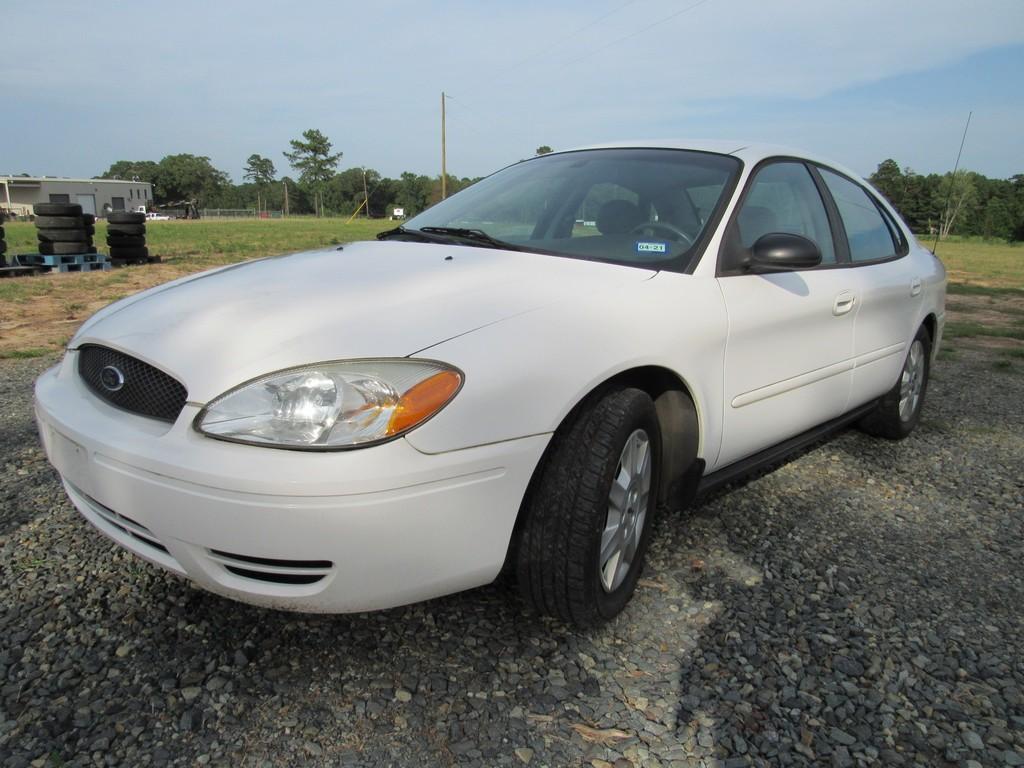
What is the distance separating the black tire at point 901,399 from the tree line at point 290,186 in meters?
84.7

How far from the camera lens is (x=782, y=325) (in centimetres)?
262

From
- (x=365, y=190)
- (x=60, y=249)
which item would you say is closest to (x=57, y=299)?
(x=60, y=249)

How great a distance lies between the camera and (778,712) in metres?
1.79

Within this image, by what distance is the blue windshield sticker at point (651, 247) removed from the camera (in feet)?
8.09

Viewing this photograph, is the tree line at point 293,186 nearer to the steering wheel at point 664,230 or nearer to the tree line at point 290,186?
the tree line at point 290,186

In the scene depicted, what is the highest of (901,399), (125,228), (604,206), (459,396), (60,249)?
(604,206)

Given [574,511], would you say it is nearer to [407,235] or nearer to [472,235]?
[472,235]

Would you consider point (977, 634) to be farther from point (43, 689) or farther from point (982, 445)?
point (43, 689)

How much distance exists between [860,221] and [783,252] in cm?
136

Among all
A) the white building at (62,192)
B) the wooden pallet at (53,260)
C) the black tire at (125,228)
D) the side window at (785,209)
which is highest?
the white building at (62,192)

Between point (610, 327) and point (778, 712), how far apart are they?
106 centimetres

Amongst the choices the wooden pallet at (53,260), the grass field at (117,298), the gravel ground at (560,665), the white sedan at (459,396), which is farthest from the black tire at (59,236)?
the white sedan at (459,396)

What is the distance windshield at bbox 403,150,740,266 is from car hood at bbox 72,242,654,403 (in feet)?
0.74

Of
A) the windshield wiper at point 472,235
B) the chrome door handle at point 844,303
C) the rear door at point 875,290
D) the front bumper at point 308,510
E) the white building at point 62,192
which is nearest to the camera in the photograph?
the front bumper at point 308,510
